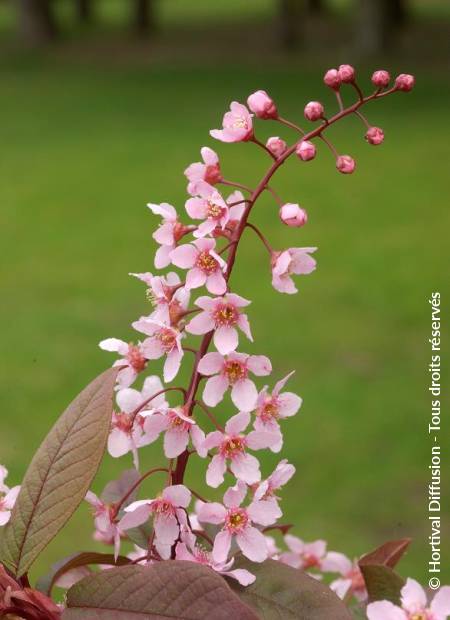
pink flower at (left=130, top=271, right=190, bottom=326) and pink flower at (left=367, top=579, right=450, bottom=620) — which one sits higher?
pink flower at (left=130, top=271, right=190, bottom=326)

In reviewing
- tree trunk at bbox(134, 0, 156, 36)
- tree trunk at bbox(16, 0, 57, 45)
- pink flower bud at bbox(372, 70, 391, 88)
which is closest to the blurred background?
pink flower bud at bbox(372, 70, 391, 88)

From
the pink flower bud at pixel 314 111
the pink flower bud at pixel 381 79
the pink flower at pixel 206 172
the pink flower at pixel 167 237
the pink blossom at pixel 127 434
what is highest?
the pink flower bud at pixel 381 79

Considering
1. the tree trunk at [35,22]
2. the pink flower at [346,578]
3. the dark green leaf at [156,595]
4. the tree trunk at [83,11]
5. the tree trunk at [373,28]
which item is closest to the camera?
the dark green leaf at [156,595]

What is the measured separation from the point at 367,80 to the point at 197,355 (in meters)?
14.7

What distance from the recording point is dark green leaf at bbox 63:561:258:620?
0.60 m

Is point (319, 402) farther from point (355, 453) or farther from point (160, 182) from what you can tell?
point (160, 182)

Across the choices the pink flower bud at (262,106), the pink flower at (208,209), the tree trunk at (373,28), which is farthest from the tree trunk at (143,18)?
the pink flower at (208,209)

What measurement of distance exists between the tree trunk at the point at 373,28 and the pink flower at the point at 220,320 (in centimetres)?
1674

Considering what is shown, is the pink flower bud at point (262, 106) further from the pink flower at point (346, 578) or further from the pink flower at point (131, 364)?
the pink flower at point (346, 578)

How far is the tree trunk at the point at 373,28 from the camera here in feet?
55.8

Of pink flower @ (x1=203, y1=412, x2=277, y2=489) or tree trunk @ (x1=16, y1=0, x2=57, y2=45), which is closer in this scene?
pink flower @ (x1=203, y1=412, x2=277, y2=489)

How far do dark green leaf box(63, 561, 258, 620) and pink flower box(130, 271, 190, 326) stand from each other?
0.64 feet

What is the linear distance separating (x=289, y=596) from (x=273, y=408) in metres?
0.14

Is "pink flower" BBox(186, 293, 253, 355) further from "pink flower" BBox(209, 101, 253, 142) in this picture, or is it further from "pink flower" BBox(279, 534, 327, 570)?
"pink flower" BBox(279, 534, 327, 570)
